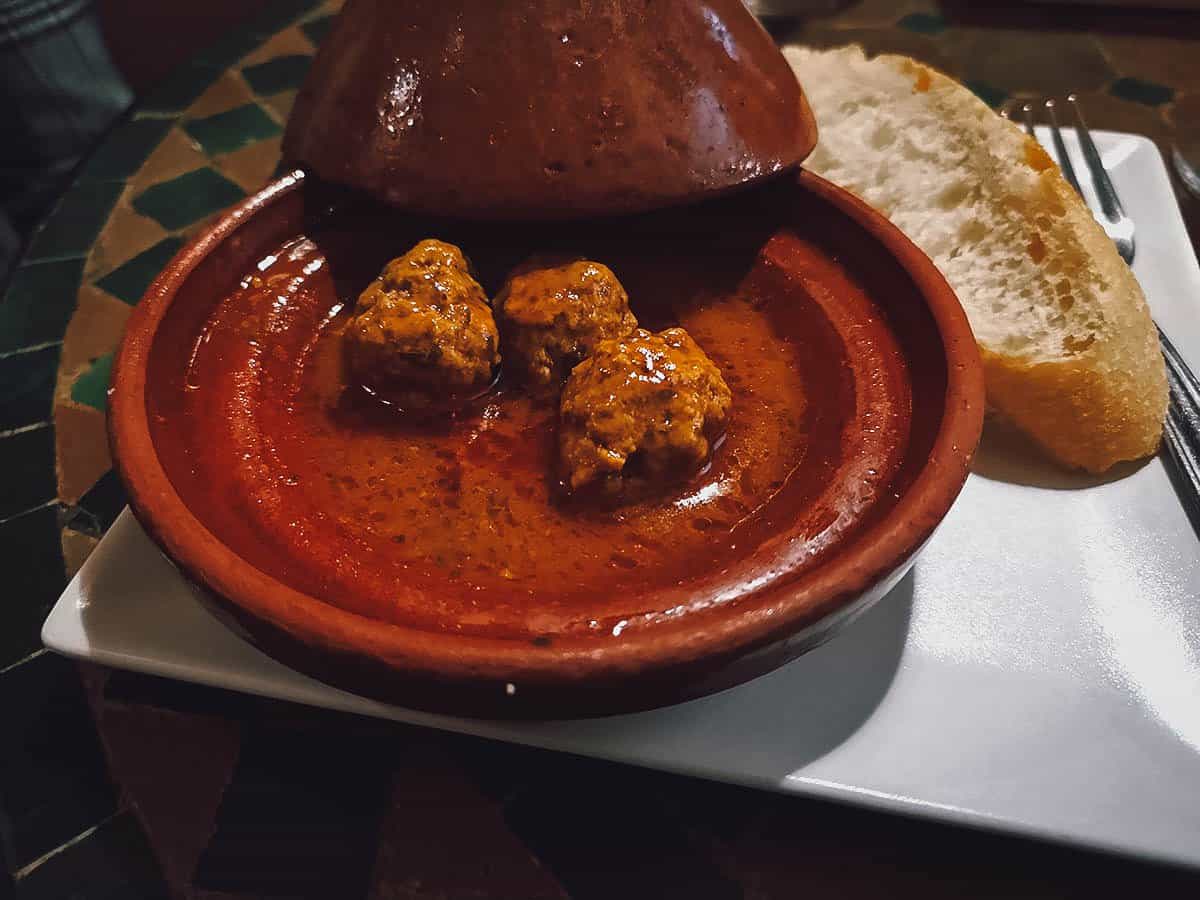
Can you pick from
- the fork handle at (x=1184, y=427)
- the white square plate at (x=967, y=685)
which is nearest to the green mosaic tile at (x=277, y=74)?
the white square plate at (x=967, y=685)

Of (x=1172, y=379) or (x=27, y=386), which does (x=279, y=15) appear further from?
(x=1172, y=379)

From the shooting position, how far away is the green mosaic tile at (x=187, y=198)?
5.45ft

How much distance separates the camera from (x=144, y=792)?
920 millimetres

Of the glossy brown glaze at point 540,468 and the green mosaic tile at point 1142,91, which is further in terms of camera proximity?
the green mosaic tile at point 1142,91

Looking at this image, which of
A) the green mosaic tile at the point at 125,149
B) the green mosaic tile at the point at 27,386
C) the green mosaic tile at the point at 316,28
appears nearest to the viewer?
the green mosaic tile at the point at 27,386

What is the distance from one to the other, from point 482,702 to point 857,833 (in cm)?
42

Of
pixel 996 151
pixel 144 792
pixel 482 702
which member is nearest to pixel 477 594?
pixel 482 702

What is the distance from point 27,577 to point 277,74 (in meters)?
1.40

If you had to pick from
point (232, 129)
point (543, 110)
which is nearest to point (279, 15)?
point (232, 129)

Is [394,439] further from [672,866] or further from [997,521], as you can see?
[997,521]

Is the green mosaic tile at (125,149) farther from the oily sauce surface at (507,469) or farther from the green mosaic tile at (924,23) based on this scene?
the green mosaic tile at (924,23)

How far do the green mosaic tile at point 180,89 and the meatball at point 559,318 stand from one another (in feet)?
4.18

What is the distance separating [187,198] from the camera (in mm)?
1700

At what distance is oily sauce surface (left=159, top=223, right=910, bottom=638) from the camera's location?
88cm
